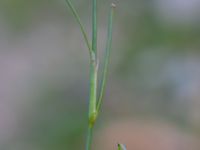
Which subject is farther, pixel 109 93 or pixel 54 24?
pixel 54 24

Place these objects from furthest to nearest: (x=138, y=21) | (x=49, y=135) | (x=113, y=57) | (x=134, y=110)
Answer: (x=138, y=21), (x=113, y=57), (x=134, y=110), (x=49, y=135)

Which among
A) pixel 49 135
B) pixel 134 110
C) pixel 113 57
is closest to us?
pixel 49 135

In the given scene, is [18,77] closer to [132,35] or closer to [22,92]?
[22,92]

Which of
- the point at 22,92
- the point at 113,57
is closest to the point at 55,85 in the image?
the point at 22,92

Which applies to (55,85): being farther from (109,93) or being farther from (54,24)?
(54,24)

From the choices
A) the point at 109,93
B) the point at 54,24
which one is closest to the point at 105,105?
the point at 109,93

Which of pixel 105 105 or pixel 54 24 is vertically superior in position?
pixel 54 24
